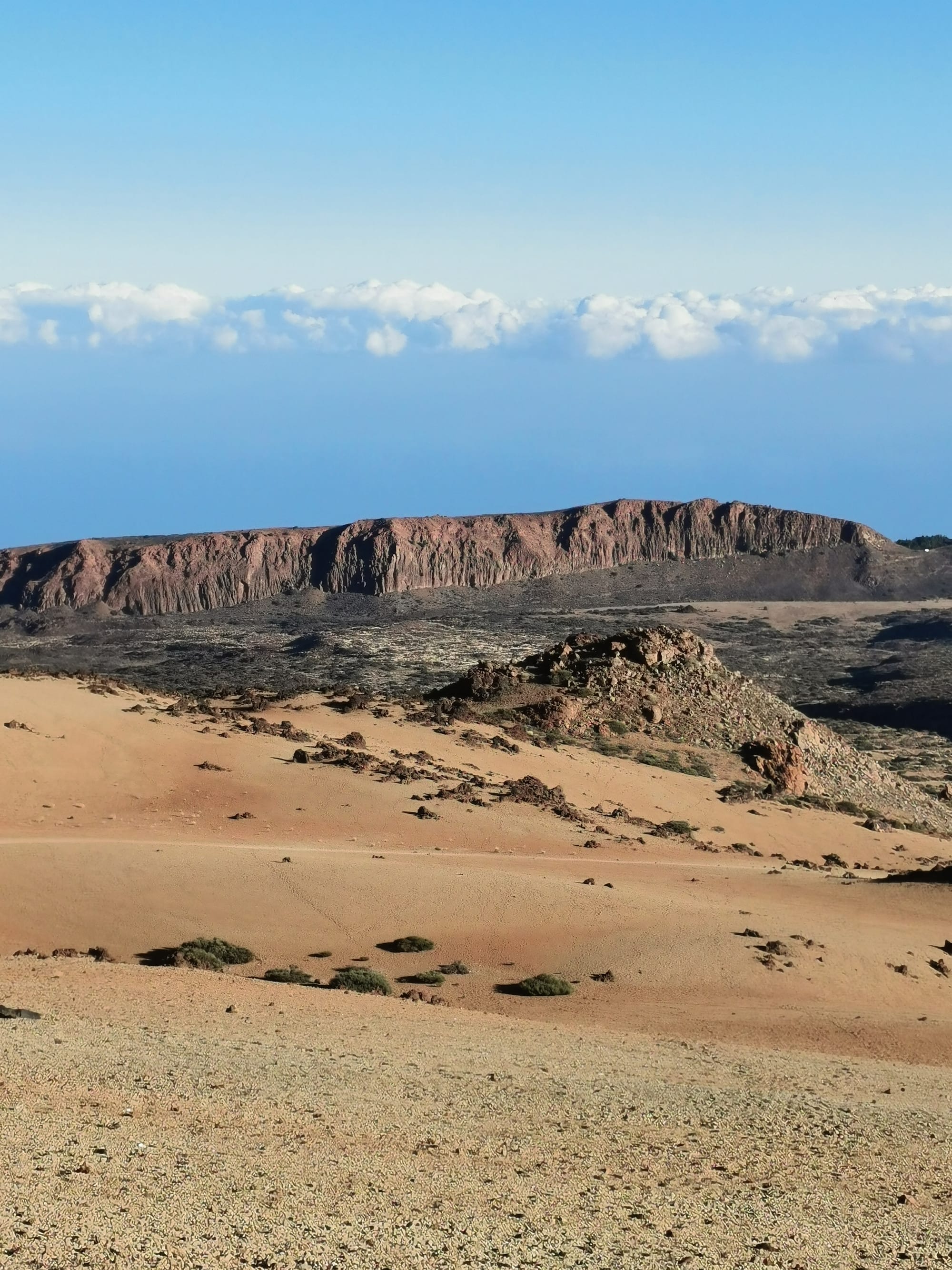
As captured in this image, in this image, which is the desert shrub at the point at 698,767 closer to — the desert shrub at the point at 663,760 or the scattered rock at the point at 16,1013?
the desert shrub at the point at 663,760

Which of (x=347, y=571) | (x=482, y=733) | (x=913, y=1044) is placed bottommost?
(x=913, y=1044)

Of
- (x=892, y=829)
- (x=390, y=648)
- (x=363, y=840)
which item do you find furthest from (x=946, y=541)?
(x=363, y=840)

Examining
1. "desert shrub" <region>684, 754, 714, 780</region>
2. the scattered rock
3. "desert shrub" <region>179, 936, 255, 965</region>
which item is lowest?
"desert shrub" <region>179, 936, 255, 965</region>

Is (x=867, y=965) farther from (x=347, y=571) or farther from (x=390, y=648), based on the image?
(x=347, y=571)

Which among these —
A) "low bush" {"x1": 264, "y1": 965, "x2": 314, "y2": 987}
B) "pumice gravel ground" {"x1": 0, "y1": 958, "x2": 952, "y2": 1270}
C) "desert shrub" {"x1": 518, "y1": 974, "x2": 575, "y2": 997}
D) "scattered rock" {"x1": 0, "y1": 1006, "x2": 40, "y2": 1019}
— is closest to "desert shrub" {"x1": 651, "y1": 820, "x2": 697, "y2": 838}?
"desert shrub" {"x1": 518, "y1": 974, "x2": 575, "y2": 997}

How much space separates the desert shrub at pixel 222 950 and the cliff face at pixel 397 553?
85360mm

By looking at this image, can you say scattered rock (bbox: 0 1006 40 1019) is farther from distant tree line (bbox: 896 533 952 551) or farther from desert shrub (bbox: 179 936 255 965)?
distant tree line (bbox: 896 533 952 551)

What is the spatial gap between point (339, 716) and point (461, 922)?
15.8m

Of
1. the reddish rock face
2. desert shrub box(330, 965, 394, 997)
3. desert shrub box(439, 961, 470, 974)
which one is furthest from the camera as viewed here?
the reddish rock face

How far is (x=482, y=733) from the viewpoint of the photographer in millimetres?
37750

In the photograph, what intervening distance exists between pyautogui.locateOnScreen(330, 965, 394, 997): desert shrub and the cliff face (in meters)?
87.3

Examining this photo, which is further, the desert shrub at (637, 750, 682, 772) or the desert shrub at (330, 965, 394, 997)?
the desert shrub at (637, 750, 682, 772)

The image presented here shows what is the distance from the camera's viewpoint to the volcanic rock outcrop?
40188 mm

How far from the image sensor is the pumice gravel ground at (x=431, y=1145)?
936 cm
